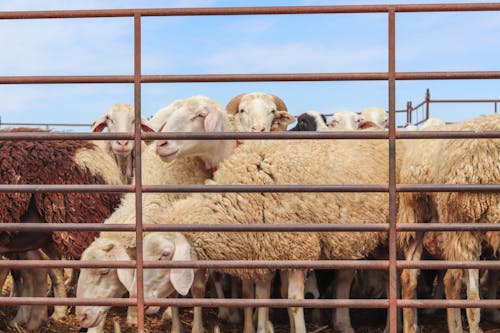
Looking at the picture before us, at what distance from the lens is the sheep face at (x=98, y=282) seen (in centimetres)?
572

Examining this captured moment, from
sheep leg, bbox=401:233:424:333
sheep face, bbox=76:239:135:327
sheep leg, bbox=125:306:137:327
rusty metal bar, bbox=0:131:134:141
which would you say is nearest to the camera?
rusty metal bar, bbox=0:131:134:141

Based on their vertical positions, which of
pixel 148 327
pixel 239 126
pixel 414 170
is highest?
pixel 239 126

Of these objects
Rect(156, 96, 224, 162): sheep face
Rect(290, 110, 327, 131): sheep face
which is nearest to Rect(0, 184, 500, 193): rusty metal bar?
Rect(156, 96, 224, 162): sheep face

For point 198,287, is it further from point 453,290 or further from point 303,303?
point 303,303

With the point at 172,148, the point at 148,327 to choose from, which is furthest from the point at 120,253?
the point at 148,327

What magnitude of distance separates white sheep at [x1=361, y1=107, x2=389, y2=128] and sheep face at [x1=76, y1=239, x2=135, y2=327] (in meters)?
6.77

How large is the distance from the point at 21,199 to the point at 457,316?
420 cm

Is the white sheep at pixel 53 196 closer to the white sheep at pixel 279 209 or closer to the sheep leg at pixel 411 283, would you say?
the white sheep at pixel 279 209

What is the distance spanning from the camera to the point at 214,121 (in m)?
6.88

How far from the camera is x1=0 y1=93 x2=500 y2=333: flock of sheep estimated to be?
230 inches

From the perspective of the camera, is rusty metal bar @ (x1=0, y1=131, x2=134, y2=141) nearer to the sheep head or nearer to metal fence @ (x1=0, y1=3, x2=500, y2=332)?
metal fence @ (x1=0, y1=3, x2=500, y2=332)

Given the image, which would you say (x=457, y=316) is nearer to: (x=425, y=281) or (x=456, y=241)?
(x=456, y=241)

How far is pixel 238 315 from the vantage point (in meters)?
7.50

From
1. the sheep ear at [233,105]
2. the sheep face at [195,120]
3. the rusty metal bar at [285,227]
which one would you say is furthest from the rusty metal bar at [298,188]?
the sheep ear at [233,105]
